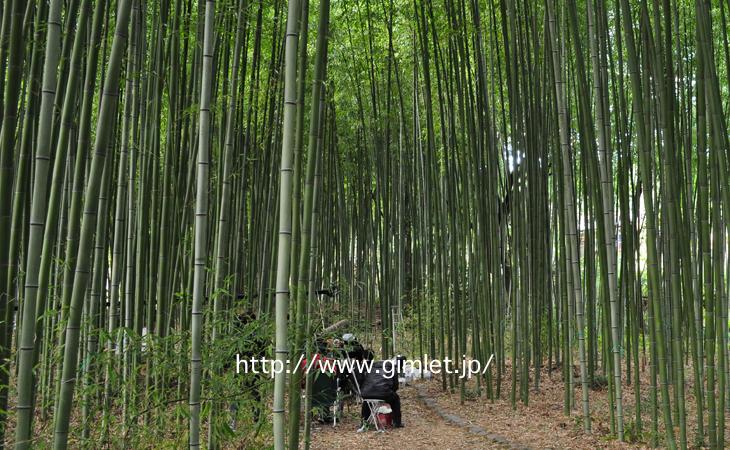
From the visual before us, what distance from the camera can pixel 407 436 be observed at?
15.1ft

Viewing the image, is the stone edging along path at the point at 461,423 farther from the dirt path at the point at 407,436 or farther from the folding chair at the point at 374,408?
the folding chair at the point at 374,408

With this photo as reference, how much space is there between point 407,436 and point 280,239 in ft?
9.96

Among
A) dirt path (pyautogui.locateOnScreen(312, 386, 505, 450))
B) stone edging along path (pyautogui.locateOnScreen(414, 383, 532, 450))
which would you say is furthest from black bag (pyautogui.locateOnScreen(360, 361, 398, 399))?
stone edging along path (pyautogui.locateOnScreen(414, 383, 532, 450))

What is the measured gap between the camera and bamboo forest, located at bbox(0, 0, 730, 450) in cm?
212

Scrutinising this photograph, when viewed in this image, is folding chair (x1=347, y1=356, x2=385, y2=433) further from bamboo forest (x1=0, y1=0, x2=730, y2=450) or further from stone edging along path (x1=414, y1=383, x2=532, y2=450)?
stone edging along path (x1=414, y1=383, x2=532, y2=450)

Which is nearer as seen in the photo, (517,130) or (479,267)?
(517,130)

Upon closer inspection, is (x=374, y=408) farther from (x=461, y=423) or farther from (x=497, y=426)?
(x=497, y=426)

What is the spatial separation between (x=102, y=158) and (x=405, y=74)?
7.20m

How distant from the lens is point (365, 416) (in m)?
4.73

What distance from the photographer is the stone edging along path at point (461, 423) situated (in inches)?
163

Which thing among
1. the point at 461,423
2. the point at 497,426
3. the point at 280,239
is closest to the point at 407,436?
the point at 461,423

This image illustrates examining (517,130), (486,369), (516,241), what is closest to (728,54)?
(517,130)

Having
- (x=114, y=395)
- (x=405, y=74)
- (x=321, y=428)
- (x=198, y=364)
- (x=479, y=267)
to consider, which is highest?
(x=405, y=74)

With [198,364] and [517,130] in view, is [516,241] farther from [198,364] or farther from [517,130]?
[198,364]
